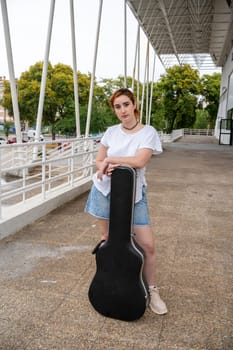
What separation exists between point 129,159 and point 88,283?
118cm

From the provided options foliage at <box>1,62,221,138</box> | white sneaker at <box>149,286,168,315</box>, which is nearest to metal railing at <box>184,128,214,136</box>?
foliage at <box>1,62,221,138</box>

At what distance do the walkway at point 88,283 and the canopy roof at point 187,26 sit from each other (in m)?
16.3

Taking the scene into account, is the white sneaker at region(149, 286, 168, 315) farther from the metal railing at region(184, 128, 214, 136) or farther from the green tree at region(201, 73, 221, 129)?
the metal railing at region(184, 128, 214, 136)

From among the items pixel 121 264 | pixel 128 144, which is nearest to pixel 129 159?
pixel 128 144

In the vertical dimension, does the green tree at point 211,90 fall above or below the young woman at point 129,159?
above

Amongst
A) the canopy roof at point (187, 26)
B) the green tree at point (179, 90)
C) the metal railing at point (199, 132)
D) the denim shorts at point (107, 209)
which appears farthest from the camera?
the metal railing at point (199, 132)

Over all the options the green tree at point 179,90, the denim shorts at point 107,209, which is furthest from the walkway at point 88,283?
the green tree at point 179,90

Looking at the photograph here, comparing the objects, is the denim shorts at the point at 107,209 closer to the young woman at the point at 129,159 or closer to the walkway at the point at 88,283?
the young woman at the point at 129,159

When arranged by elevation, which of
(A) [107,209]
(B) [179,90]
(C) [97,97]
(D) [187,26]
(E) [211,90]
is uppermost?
(D) [187,26]

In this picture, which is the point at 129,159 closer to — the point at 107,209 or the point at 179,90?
the point at 107,209

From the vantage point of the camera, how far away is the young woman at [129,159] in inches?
87.2

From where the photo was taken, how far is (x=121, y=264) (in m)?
2.28

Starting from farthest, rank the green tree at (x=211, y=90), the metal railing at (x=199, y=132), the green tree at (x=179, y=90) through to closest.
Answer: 1. the metal railing at (x=199, y=132)
2. the green tree at (x=211, y=90)
3. the green tree at (x=179, y=90)

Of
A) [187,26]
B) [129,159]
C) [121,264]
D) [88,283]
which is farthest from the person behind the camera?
[187,26]
